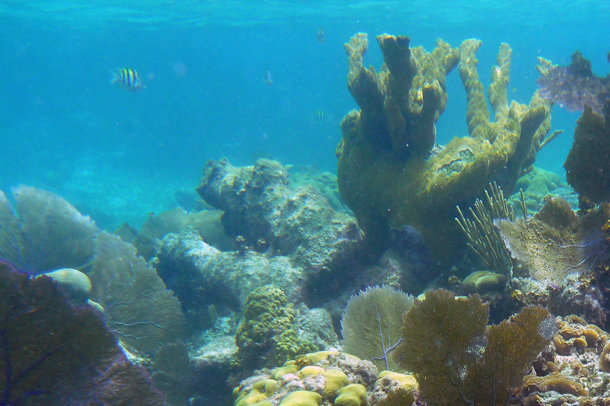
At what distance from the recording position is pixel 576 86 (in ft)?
16.9

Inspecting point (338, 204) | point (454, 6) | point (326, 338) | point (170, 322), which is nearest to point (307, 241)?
point (326, 338)

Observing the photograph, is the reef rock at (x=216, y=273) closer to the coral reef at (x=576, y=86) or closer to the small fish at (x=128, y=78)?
the coral reef at (x=576, y=86)

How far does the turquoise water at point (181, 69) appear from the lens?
30.5m

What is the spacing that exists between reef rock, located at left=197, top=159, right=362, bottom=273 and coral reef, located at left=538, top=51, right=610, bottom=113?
141 inches

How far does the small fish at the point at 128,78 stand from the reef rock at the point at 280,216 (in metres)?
3.33

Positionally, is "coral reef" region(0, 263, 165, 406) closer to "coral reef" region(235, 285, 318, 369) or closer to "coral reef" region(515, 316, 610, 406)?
"coral reef" region(235, 285, 318, 369)

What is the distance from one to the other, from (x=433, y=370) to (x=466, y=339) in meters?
0.22

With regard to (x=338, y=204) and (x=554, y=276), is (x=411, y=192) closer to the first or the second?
(x=554, y=276)

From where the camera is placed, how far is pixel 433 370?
1.74 meters

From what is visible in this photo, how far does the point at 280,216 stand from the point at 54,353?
4.69 metres

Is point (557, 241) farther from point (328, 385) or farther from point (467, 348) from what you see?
point (328, 385)

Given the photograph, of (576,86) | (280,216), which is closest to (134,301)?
(280,216)

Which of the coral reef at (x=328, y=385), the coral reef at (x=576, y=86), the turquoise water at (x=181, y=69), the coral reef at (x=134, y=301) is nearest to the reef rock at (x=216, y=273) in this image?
the coral reef at (x=134, y=301)

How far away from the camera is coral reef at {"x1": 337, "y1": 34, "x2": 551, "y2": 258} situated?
5215mm
